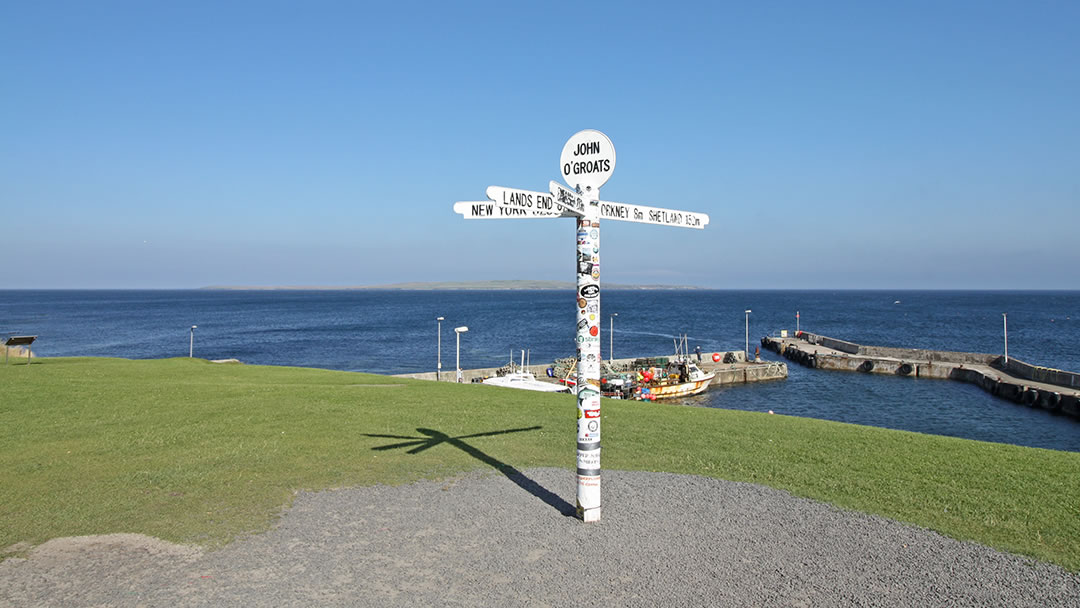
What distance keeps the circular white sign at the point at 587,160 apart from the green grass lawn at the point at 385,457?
464 centimetres

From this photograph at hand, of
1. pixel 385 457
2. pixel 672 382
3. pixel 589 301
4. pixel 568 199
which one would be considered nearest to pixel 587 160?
pixel 568 199

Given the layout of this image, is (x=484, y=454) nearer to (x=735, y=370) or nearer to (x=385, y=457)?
(x=385, y=457)

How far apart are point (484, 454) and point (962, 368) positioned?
53.4 meters

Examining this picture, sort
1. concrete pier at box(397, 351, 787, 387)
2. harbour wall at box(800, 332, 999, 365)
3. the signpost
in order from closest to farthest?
the signpost < concrete pier at box(397, 351, 787, 387) < harbour wall at box(800, 332, 999, 365)

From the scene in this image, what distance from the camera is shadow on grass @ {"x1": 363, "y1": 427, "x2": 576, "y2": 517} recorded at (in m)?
8.32

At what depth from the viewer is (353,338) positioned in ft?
296

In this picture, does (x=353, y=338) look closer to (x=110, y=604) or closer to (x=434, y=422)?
(x=434, y=422)

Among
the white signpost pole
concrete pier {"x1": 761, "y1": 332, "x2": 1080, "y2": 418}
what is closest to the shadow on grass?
the white signpost pole

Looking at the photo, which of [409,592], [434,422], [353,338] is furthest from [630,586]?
[353,338]

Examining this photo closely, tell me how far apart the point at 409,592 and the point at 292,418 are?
897 cm

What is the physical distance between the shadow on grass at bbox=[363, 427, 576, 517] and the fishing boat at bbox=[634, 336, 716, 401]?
29584 millimetres

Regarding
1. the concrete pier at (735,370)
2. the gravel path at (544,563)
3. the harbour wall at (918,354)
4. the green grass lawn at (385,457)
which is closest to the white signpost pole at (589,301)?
the gravel path at (544,563)

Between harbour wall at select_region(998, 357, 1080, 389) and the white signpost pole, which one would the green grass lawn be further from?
harbour wall at select_region(998, 357, 1080, 389)

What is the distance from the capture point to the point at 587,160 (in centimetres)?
759
